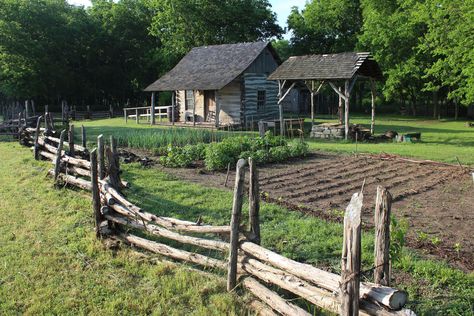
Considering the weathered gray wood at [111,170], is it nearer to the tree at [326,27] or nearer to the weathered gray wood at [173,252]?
the weathered gray wood at [173,252]

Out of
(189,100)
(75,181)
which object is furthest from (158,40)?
(75,181)

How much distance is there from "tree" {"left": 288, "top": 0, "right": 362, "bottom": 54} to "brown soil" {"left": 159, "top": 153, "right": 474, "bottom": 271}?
105 feet

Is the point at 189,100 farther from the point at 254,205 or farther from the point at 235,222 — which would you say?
the point at 235,222

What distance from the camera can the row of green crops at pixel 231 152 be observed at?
13477 mm

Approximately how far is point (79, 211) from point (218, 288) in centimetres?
454

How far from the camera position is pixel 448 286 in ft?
18.5

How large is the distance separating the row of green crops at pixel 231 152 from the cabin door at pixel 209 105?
13.0 m

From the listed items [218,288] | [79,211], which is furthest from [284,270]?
[79,211]

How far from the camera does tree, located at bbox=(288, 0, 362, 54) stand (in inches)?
1742

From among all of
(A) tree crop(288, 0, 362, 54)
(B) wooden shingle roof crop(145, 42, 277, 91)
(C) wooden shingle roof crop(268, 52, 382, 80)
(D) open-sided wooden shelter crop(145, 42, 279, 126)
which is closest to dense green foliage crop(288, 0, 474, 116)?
(A) tree crop(288, 0, 362, 54)

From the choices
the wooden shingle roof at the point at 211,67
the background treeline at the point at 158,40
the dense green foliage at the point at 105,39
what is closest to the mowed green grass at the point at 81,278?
the wooden shingle roof at the point at 211,67

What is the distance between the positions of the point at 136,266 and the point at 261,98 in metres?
23.8

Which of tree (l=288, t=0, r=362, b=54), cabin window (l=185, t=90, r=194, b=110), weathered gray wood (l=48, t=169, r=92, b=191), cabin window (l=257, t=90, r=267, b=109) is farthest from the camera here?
tree (l=288, t=0, r=362, b=54)

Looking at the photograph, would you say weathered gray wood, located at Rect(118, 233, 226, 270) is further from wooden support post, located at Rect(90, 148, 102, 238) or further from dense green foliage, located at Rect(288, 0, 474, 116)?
dense green foliage, located at Rect(288, 0, 474, 116)
